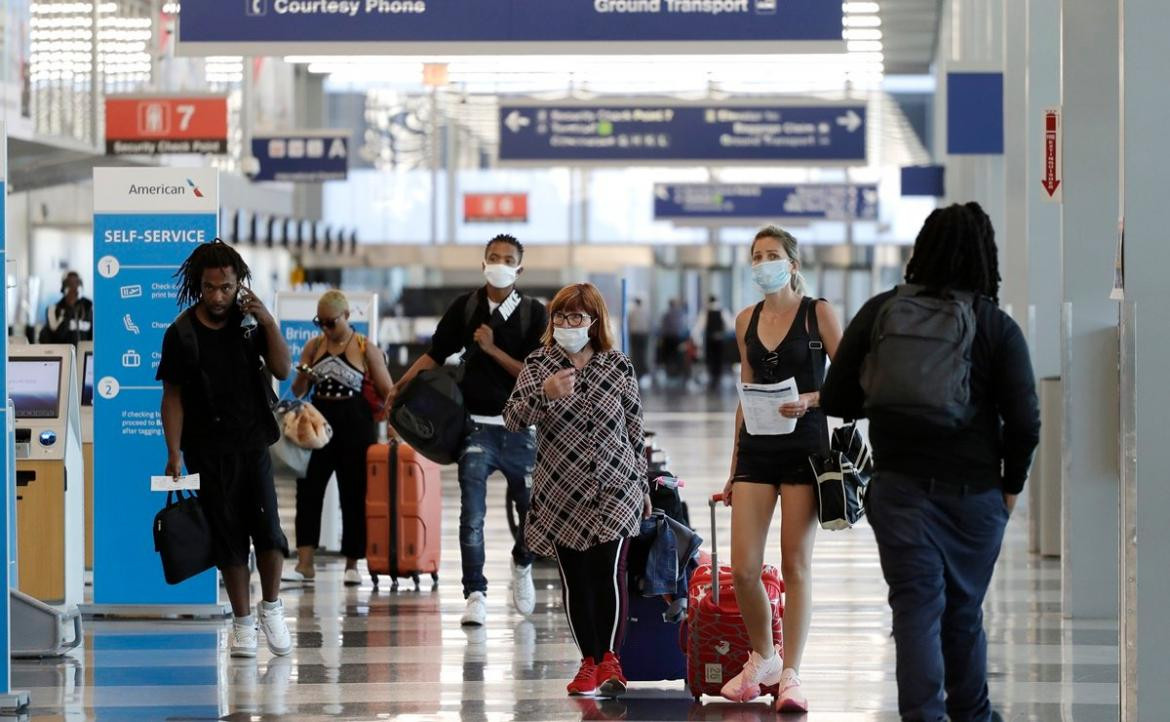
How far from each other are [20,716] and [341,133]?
2009 cm

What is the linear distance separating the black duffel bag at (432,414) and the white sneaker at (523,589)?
78cm

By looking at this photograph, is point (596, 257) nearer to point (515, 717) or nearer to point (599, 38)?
point (599, 38)

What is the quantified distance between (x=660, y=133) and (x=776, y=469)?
15975 millimetres

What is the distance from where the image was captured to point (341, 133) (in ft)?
86.0

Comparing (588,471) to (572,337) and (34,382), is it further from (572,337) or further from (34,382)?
(34,382)

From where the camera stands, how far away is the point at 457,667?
25.2 feet

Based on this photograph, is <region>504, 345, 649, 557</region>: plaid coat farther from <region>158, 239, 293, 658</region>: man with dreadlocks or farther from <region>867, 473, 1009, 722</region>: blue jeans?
<region>867, 473, 1009, 722</region>: blue jeans

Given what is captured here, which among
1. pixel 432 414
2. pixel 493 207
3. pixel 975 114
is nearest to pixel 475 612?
pixel 432 414

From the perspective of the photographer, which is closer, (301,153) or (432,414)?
(432,414)

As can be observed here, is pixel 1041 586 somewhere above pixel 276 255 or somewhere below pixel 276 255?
below

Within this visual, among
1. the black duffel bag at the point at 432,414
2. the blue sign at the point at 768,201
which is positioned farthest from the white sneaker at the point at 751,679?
the blue sign at the point at 768,201

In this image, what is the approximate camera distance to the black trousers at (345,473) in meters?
10.6

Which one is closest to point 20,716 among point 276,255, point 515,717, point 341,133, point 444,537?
point 515,717

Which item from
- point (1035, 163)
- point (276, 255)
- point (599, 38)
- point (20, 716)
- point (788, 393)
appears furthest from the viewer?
point (276, 255)
